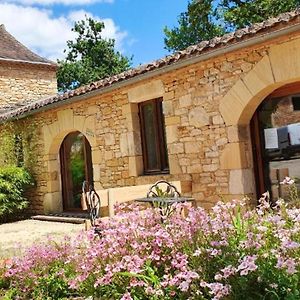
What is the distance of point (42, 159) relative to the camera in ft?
35.5

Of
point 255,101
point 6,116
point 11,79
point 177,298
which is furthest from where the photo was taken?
point 11,79

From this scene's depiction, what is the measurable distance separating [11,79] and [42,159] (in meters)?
5.90

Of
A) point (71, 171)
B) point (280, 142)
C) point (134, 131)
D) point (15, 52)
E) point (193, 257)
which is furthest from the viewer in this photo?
point (15, 52)

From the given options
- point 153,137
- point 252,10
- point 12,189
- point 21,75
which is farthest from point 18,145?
point 252,10

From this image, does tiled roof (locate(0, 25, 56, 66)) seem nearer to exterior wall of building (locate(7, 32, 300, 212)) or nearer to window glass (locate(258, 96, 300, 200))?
exterior wall of building (locate(7, 32, 300, 212))

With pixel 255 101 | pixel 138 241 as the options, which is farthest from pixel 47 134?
pixel 138 241

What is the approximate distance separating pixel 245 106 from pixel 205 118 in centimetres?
77

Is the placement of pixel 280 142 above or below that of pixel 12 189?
above

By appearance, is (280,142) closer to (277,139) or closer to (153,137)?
(277,139)

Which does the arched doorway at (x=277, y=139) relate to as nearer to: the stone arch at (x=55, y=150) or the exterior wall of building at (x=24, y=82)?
the stone arch at (x=55, y=150)

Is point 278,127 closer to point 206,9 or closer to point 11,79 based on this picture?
point 11,79

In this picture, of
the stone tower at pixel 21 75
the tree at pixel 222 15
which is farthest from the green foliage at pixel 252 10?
the stone tower at pixel 21 75

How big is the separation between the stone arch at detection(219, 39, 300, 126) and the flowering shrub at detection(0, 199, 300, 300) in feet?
11.3

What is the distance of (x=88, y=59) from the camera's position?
90.5 ft
